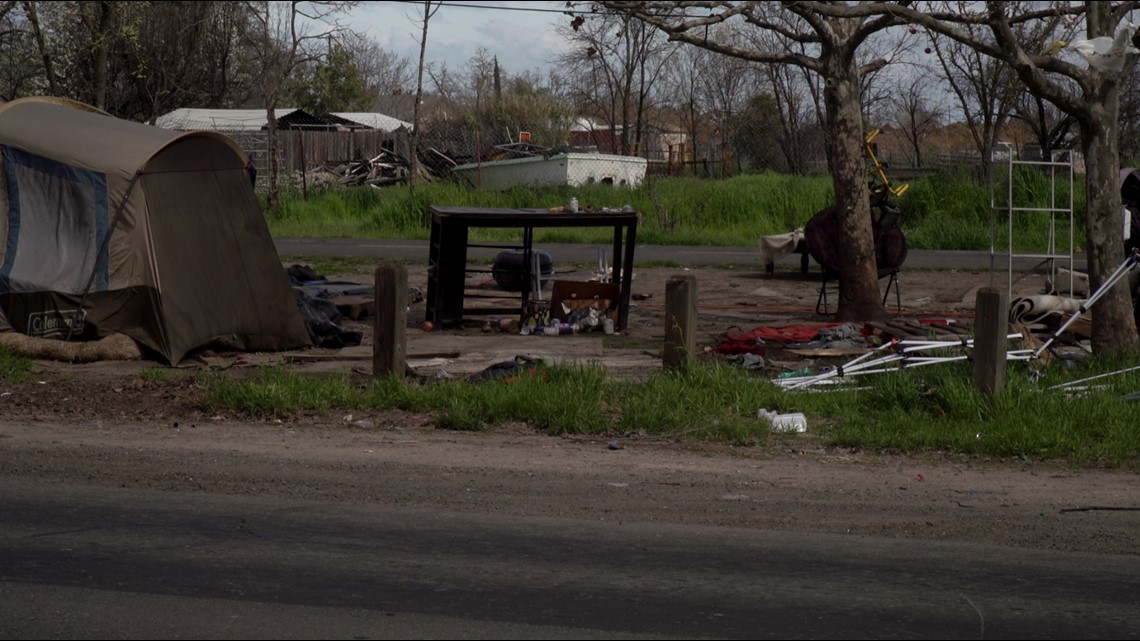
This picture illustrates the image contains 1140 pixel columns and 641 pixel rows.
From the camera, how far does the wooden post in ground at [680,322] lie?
9.26m

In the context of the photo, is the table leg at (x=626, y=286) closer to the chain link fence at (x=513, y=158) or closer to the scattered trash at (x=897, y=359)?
the scattered trash at (x=897, y=359)

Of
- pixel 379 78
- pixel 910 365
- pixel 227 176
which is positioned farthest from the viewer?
pixel 379 78

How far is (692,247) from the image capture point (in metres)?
24.1

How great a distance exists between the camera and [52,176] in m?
11.0

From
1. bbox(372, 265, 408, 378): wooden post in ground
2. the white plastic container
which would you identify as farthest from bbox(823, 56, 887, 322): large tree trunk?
bbox(372, 265, 408, 378): wooden post in ground

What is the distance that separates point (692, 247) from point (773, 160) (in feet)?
52.7

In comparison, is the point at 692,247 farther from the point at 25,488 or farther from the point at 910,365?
the point at 25,488

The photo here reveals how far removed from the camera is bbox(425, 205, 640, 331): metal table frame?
41.7 ft

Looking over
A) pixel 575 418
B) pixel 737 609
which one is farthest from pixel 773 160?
pixel 737 609

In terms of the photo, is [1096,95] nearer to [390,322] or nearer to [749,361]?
[749,361]

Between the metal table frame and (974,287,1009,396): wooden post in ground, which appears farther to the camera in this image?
the metal table frame

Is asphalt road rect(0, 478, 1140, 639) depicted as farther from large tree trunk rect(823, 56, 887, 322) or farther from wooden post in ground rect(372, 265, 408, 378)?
large tree trunk rect(823, 56, 887, 322)

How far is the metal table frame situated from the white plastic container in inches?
179

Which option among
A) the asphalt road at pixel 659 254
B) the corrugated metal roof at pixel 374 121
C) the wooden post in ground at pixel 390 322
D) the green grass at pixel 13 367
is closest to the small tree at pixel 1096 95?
the wooden post in ground at pixel 390 322
